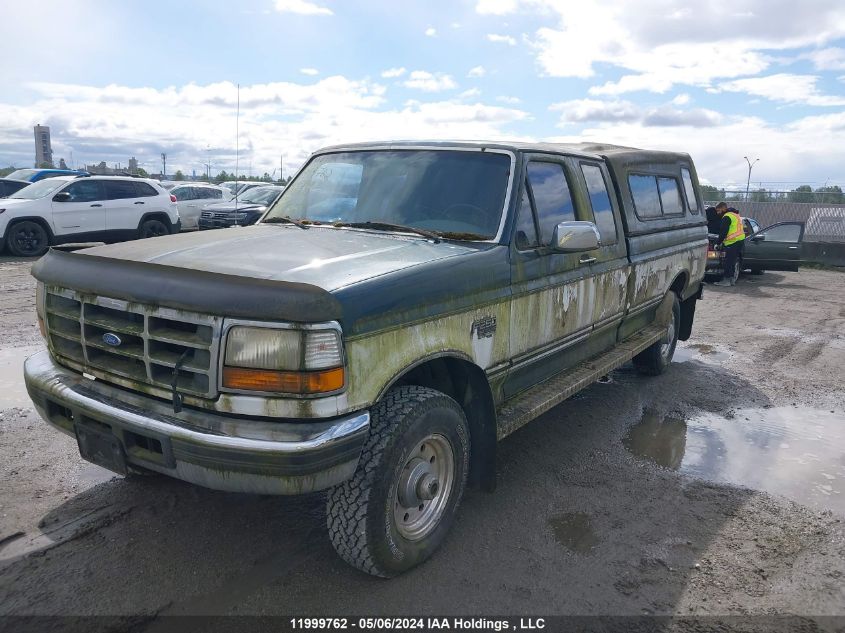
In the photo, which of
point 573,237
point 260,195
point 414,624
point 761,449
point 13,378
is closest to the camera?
point 414,624

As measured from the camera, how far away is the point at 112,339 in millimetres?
3027

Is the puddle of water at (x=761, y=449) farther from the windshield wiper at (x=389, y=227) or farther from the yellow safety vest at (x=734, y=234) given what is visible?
the yellow safety vest at (x=734, y=234)

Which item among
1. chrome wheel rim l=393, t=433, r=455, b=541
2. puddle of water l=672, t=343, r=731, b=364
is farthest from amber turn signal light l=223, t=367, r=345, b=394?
puddle of water l=672, t=343, r=731, b=364

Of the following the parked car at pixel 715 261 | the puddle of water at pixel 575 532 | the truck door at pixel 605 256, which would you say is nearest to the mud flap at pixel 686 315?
the truck door at pixel 605 256

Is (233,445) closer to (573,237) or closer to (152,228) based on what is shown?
(573,237)

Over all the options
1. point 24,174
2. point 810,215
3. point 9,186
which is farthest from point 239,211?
point 810,215

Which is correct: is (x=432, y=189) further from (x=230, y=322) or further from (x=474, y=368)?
(x=230, y=322)

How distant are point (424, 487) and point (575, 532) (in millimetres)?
1065

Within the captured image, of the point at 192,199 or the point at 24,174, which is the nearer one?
the point at 192,199

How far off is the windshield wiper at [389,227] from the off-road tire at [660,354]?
3.67m

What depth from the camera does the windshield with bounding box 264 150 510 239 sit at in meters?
3.89

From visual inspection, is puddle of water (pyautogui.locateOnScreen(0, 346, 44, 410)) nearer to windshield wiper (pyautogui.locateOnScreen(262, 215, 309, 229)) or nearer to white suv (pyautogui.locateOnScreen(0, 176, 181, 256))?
windshield wiper (pyautogui.locateOnScreen(262, 215, 309, 229))

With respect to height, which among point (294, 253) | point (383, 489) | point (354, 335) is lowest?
point (383, 489)

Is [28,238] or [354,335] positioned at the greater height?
[354,335]
